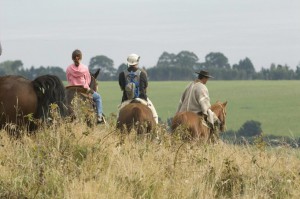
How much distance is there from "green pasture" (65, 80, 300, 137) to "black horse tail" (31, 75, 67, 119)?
341ft

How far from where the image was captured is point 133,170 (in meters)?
9.23

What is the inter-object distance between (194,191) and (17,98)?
4389 mm

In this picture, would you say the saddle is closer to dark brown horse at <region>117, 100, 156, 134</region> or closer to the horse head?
dark brown horse at <region>117, 100, 156, 134</region>

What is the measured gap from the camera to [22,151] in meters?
10.4

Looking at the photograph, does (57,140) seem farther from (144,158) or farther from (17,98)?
(17,98)

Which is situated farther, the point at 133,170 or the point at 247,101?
the point at 247,101

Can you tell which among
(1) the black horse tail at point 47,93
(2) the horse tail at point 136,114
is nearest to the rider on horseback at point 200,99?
(2) the horse tail at point 136,114

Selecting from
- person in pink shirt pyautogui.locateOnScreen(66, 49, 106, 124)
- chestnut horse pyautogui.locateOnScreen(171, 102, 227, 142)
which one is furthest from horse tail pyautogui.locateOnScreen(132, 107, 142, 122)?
person in pink shirt pyautogui.locateOnScreen(66, 49, 106, 124)

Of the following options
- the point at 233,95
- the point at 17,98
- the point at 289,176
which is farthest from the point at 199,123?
the point at 233,95

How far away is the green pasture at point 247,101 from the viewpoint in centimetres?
12531

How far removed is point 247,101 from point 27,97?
134353mm

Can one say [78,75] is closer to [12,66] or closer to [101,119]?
[101,119]

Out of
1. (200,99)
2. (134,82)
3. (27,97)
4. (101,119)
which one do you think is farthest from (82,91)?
(27,97)

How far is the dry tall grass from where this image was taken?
8.54 metres
